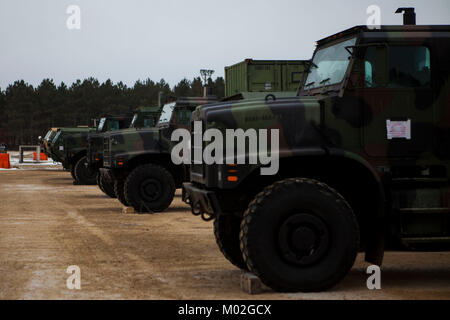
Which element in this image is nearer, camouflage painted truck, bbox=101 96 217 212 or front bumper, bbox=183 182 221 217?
front bumper, bbox=183 182 221 217

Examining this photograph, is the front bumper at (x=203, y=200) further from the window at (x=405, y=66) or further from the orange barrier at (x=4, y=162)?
the orange barrier at (x=4, y=162)

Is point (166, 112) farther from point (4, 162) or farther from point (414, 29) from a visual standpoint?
point (4, 162)

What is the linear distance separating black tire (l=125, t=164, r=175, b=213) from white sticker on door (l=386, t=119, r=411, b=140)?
27.3 ft

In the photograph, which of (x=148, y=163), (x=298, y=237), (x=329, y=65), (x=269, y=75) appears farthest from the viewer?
(x=269, y=75)

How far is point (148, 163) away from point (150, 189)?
0.57 meters

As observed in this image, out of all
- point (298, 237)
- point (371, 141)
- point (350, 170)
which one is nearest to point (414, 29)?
point (371, 141)

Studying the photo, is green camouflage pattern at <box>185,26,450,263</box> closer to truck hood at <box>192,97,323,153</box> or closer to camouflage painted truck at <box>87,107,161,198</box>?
truck hood at <box>192,97,323,153</box>

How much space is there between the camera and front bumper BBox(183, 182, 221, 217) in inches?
256

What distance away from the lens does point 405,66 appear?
6691mm

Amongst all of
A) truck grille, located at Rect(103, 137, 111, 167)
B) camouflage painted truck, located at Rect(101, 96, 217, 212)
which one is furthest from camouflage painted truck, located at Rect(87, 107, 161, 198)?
camouflage painted truck, located at Rect(101, 96, 217, 212)

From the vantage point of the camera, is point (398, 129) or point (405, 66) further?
point (405, 66)

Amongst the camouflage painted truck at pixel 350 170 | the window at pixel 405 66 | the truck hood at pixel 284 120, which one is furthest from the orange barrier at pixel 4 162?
the window at pixel 405 66

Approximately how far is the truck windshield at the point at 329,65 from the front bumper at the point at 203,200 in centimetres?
159
